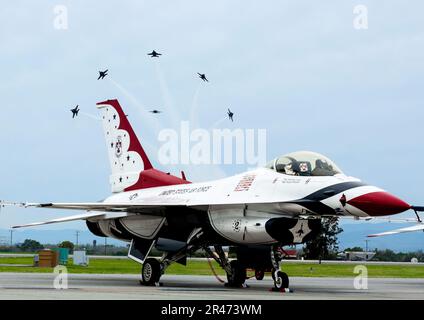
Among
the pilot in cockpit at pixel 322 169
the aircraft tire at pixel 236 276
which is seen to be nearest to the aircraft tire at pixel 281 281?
the pilot in cockpit at pixel 322 169

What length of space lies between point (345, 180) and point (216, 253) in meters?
6.67

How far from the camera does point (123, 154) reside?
1069 inches

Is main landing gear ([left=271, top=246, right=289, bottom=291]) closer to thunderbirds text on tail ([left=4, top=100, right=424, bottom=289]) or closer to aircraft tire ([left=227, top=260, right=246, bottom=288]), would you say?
thunderbirds text on tail ([left=4, top=100, right=424, bottom=289])

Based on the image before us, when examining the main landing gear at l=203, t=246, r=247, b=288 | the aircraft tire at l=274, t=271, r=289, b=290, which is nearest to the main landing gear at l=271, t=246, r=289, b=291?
the aircraft tire at l=274, t=271, r=289, b=290

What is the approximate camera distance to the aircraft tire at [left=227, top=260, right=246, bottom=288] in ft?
77.9

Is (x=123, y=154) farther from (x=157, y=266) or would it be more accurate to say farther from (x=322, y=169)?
(x=322, y=169)

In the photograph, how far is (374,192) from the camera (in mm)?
18641

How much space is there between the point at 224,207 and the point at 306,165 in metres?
2.76

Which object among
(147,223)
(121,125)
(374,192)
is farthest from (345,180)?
(121,125)

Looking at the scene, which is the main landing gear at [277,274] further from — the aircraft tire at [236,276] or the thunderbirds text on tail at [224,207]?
the aircraft tire at [236,276]

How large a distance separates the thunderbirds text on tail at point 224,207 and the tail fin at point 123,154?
3 centimetres

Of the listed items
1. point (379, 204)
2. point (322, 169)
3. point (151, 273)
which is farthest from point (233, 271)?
point (379, 204)

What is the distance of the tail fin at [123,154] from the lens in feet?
86.8

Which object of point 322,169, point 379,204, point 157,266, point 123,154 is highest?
point 123,154
